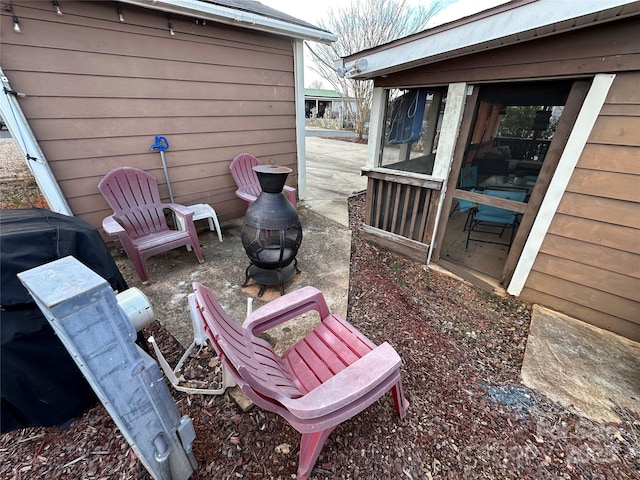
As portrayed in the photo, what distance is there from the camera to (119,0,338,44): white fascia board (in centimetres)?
249

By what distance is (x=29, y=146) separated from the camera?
7.66 ft

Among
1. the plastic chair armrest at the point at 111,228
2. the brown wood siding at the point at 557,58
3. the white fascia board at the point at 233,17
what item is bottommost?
the plastic chair armrest at the point at 111,228

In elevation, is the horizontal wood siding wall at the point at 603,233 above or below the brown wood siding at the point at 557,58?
below

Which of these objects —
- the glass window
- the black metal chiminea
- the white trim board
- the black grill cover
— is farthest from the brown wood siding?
the black grill cover

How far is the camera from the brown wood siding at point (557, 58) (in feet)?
5.16

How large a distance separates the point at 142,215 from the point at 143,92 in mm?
1317

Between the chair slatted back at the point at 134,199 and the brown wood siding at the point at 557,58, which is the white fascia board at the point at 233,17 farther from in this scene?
the brown wood siding at the point at 557,58

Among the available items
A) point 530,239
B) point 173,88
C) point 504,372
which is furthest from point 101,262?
point 530,239

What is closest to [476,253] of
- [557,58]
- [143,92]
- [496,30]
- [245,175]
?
[557,58]

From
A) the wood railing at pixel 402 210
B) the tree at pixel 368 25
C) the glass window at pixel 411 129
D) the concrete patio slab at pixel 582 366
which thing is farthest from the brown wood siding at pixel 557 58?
the tree at pixel 368 25

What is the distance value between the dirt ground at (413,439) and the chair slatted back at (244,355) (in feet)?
1.30

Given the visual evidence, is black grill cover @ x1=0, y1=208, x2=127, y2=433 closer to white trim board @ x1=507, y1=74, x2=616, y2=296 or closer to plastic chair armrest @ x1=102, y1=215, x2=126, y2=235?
plastic chair armrest @ x1=102, y1=215, x2=126, y2=235

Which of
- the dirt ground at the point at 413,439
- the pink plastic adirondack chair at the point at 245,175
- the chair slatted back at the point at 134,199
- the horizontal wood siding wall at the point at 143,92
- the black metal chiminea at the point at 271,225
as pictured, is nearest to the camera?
the dirt ground at the point at 413,439

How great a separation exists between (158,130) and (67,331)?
2.98 metres
